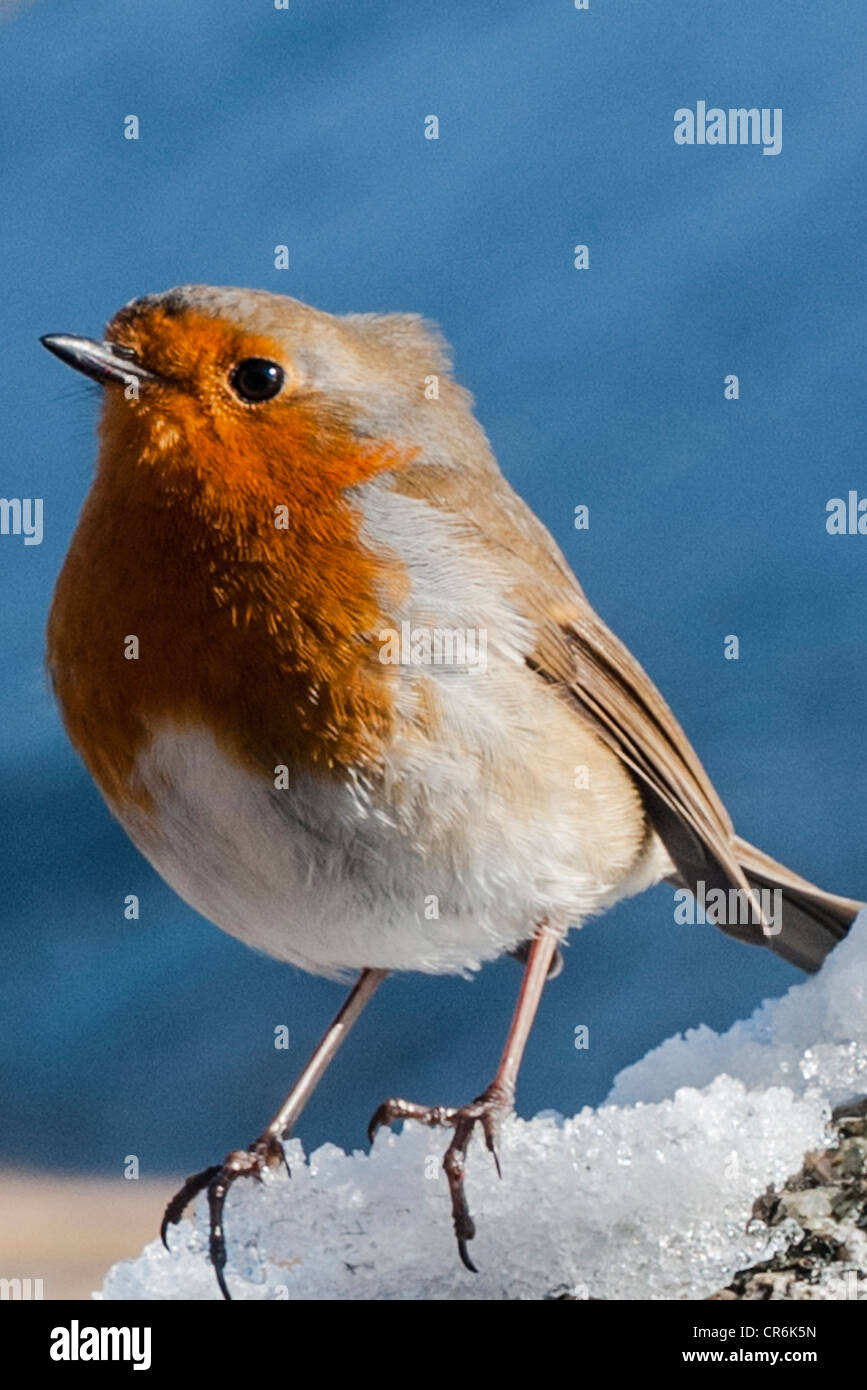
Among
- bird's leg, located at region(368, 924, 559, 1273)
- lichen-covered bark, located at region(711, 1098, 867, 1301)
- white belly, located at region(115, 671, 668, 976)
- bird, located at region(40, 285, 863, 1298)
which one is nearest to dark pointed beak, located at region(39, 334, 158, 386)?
bird, located at region(40, 285, 863, 1298)

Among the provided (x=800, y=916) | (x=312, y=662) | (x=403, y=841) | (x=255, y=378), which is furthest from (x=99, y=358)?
(x=800, y=916)

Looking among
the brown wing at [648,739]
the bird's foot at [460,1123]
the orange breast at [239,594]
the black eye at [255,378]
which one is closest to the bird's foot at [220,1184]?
the bird's foot at [460,1123]

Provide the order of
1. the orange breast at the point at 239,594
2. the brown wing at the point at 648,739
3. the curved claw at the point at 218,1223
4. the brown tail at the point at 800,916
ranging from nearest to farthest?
the orange breast at the point at 239,594 < the curved claw at the point at 218,1223 < the brown wing at the point at 648,739 < the brown tail at the point at 800,916

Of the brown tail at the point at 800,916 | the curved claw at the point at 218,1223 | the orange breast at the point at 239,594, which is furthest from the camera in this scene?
the brown tail at the point at 800,916

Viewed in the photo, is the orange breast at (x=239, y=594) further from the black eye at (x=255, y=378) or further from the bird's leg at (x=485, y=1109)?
the bird's leg at (x=485, y=1109)

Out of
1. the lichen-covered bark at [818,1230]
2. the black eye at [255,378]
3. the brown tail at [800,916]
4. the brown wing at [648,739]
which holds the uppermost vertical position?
the black eye at [255,378]
